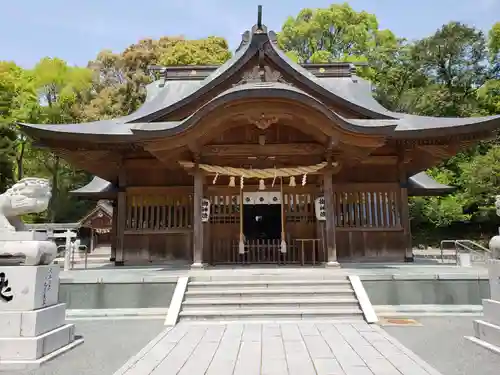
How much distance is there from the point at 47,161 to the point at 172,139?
30539mm

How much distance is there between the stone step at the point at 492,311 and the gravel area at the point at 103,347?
5.03 m

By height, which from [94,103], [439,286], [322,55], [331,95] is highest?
[322,55]

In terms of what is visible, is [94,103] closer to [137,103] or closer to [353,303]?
[137,103]

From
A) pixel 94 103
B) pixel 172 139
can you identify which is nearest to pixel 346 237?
pixel 172 139

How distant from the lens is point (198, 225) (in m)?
10.3

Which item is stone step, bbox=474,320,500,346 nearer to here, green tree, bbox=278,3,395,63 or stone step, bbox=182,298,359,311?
stone step, bbox=182,298,359,311

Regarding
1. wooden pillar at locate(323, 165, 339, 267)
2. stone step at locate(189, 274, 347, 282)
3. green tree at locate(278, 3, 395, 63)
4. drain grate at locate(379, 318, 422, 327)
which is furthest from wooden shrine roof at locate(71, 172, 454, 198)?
green tree at locate(278, 3, 395, 63)

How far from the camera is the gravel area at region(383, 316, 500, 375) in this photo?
174 inches

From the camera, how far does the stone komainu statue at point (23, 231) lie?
5.06m

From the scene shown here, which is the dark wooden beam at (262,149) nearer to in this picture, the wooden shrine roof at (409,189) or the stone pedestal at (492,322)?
the wooden shrine roof at (409,189)

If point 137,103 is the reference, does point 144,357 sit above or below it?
below

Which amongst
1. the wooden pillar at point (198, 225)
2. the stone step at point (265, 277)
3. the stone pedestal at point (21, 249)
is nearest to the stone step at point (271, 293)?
the stone step at point (265, 277)

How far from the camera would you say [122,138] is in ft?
35.8

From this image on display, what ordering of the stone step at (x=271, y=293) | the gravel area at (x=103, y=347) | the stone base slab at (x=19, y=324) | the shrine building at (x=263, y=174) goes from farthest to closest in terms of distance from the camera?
the shrine building at (x=263, y=174)
the stone step at (x=271, y=293)
the stone base slab at (x=19, y=324)
the gravel area at (x=103, y=347)
